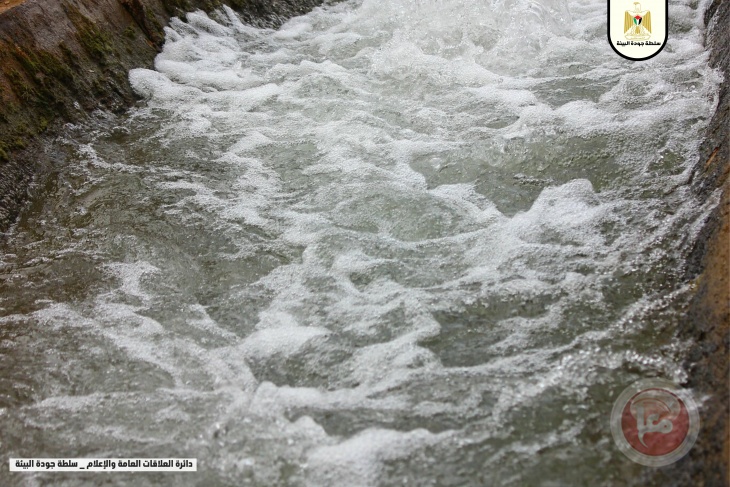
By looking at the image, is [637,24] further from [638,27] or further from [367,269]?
[367,269]

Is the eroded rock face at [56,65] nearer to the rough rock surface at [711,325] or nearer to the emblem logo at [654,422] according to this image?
Answer: the emblem logo at [654,422]

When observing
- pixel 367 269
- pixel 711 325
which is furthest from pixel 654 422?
pixel 367 269

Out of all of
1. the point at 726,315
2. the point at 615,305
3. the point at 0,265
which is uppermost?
the point at 0,265

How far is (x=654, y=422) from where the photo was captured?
6.41 feet

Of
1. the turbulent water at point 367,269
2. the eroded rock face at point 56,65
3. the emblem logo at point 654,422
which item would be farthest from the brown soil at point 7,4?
the emblem logo at point 654,422

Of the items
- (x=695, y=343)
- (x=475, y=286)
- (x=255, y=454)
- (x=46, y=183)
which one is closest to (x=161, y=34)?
(x=46, y=183)

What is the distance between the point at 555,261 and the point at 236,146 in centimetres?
225

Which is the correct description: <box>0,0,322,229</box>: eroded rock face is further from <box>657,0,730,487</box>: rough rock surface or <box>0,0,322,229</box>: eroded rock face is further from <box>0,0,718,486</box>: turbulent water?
<box>657,0,730,487</box>: rough rock surface

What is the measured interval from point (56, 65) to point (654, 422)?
4.07 m

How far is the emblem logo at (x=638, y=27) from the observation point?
4352 millimetres

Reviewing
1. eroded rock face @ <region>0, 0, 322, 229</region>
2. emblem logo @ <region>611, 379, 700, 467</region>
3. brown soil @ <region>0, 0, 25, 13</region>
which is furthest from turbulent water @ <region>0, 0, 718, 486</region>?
brown soil @ <region>0, 0, 25, 13</region>

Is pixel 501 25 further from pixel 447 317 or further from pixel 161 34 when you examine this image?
pixel 447 317

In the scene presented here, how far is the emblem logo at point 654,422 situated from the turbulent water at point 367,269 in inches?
2.0

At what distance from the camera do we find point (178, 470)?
6.63 ft
